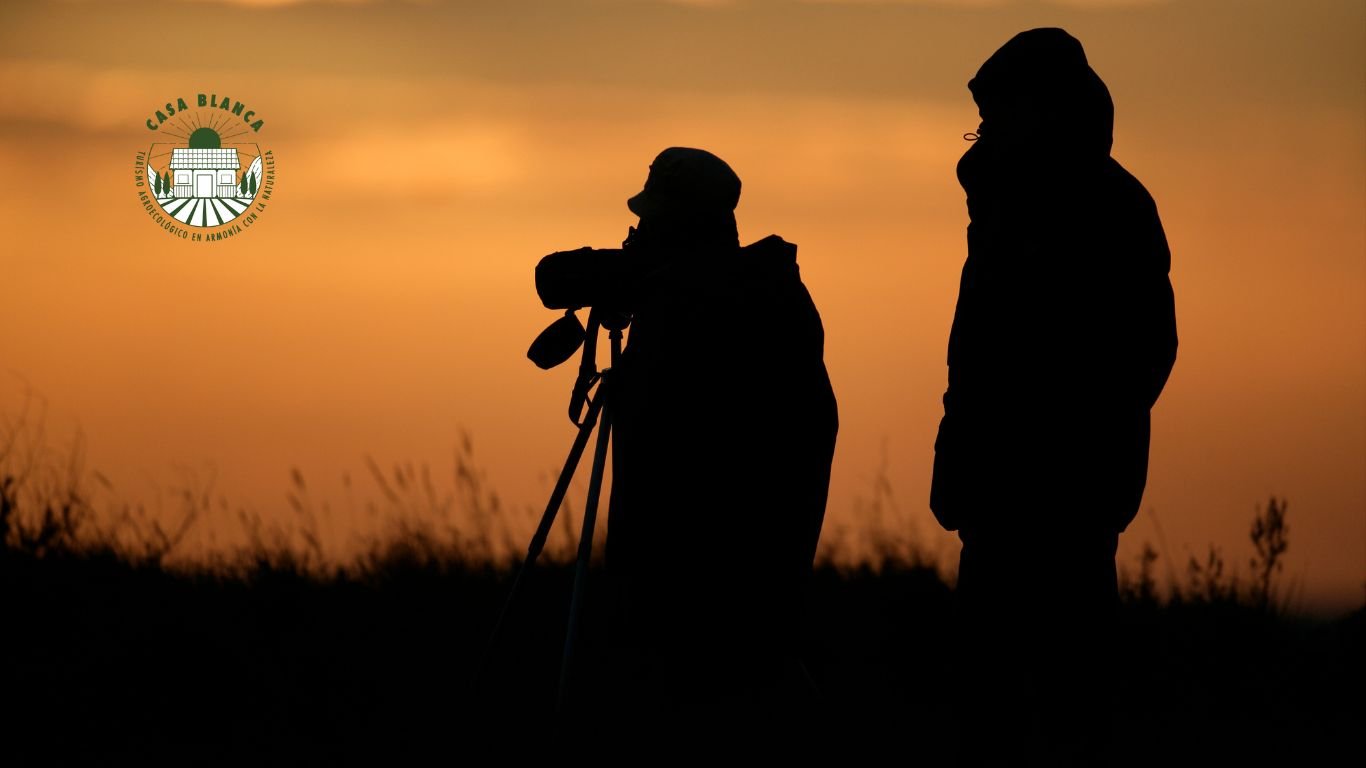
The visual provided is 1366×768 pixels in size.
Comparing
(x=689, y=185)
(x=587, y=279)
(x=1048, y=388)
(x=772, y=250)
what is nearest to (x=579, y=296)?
(x=587, y=279)

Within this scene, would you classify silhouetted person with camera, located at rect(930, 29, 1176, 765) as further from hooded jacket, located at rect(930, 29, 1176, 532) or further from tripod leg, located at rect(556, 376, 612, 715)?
tripod leg, located at rect(556, 376, 612, 715)

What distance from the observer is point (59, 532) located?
7160mm

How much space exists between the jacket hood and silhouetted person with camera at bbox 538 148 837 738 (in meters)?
1.22

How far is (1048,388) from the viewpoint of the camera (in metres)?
4.31

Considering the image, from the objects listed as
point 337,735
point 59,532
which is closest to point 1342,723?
point 337,735

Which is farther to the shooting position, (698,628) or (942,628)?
(942,628)

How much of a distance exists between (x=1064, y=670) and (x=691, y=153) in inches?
84.0

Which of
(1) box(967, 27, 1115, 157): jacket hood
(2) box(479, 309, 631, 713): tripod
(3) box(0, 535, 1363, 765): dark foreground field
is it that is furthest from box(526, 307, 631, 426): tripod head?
(1) box(967, 27, 1115, 157): jacket hood

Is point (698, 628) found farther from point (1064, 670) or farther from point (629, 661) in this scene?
point (1064, 670)

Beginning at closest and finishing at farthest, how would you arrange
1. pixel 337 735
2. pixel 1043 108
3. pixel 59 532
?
pixel 1043 108 → pixel 337 735 → pixel 59 532

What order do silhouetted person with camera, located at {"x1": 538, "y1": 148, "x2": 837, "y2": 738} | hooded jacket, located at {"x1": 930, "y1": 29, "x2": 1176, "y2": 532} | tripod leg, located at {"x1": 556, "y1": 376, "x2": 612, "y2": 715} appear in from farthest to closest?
silhouetted person with camera, located at {"x1": 538, "y1": 148, "x2": 837, "y2": 738}, tripod leg, located at {"x1": 556, "y1": 376, "x2": 612, "y2": 715}, hooded jacket, located at {"x1": 930, "y1": 29, "x2": 1176, "y2": 532}

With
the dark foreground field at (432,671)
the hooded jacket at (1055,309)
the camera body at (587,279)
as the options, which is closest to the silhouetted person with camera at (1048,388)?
the hooded jacket at (1055,309)

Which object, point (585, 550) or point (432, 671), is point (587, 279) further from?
point (432, 671)

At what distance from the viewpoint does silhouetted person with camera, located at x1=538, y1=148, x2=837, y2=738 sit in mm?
5316
